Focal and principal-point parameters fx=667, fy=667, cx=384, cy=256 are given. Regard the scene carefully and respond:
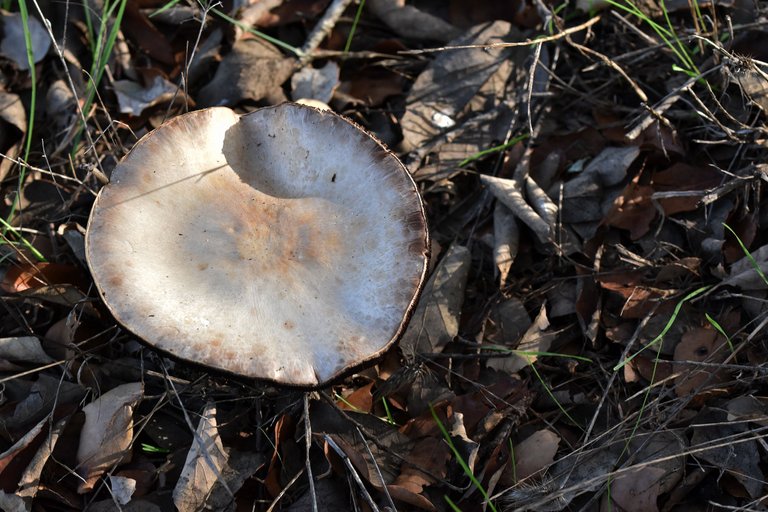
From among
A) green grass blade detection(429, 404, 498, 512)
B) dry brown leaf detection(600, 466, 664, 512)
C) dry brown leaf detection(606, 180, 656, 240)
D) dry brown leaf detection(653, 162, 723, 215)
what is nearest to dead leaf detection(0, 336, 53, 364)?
green grass blade detection(429, 404, 498, 512)

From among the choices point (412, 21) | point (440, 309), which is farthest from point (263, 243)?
point (412, 21)

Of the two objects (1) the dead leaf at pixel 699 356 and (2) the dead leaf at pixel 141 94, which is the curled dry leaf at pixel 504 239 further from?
(2) the dead leaf at pixel 141 94

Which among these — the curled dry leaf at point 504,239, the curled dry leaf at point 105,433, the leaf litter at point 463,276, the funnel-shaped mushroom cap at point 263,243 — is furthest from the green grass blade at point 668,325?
the curled dry leaf at point 105,433

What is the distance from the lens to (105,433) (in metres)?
2.63

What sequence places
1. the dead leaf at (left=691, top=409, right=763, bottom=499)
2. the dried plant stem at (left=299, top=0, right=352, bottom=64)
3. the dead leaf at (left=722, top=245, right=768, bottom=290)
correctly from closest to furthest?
the dead leaf at (left=691, top=409, right=763, bottom=499) < the dead leaf at (left=722, top=245, right=768, bottom=290) < the dried plant stem at (left=299, top=0, right=352, bottom=64)

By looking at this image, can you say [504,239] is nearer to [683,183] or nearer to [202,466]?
[683,183]

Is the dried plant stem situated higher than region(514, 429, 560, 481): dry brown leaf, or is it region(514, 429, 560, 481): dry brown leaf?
the dried plant stem

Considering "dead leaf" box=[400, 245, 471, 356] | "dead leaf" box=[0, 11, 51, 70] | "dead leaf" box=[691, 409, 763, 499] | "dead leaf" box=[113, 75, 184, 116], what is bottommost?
"dead leaf" box=[691, 409, 763, 499]

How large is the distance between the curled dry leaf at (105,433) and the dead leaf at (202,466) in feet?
0.88

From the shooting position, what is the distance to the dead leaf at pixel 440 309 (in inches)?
114

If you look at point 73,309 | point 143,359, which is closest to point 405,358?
point 143,359

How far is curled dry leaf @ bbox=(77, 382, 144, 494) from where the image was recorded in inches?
102

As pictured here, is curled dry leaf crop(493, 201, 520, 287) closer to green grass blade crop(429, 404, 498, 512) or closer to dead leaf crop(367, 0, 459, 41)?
green grass blade crop(429, 404, 498, 512)

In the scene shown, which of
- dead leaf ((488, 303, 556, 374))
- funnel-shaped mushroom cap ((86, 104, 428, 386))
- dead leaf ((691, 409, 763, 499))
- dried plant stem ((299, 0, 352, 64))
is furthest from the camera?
dried plant stem ((299, 0, 352, 64))
